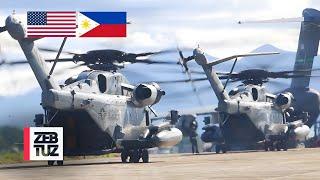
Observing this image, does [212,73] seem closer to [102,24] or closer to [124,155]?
[124,155]

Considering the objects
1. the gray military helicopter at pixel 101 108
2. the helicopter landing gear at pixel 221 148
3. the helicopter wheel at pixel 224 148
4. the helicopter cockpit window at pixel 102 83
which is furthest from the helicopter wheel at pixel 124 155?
the helicopter wheel at pixel 224 148

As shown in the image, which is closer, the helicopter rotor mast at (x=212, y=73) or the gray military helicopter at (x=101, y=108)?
the gray military helicopter at (x=101, y=108)

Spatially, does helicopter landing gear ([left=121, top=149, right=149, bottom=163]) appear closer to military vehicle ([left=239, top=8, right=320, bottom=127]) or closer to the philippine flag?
the philippine flag

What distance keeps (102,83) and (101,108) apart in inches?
73.7

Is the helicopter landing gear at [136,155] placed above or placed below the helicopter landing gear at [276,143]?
below

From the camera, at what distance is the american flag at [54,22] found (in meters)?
45.9

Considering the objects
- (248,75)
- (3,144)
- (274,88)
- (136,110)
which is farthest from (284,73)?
(3,144)

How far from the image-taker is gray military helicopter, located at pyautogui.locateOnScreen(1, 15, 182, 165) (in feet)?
170

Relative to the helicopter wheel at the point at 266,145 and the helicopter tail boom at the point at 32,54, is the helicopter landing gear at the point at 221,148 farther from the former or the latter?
the helicopter tail boom at the point at 32,54

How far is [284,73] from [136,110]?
27.0 metres

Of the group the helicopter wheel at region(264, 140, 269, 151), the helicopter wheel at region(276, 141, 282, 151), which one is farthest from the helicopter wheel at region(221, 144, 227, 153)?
the helicopter wheel at region(276, 141, 282, 151)

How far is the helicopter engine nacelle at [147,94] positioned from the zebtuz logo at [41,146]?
1918 cm

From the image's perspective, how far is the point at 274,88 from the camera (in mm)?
101500

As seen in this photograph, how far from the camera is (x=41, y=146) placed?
36.6 metres
